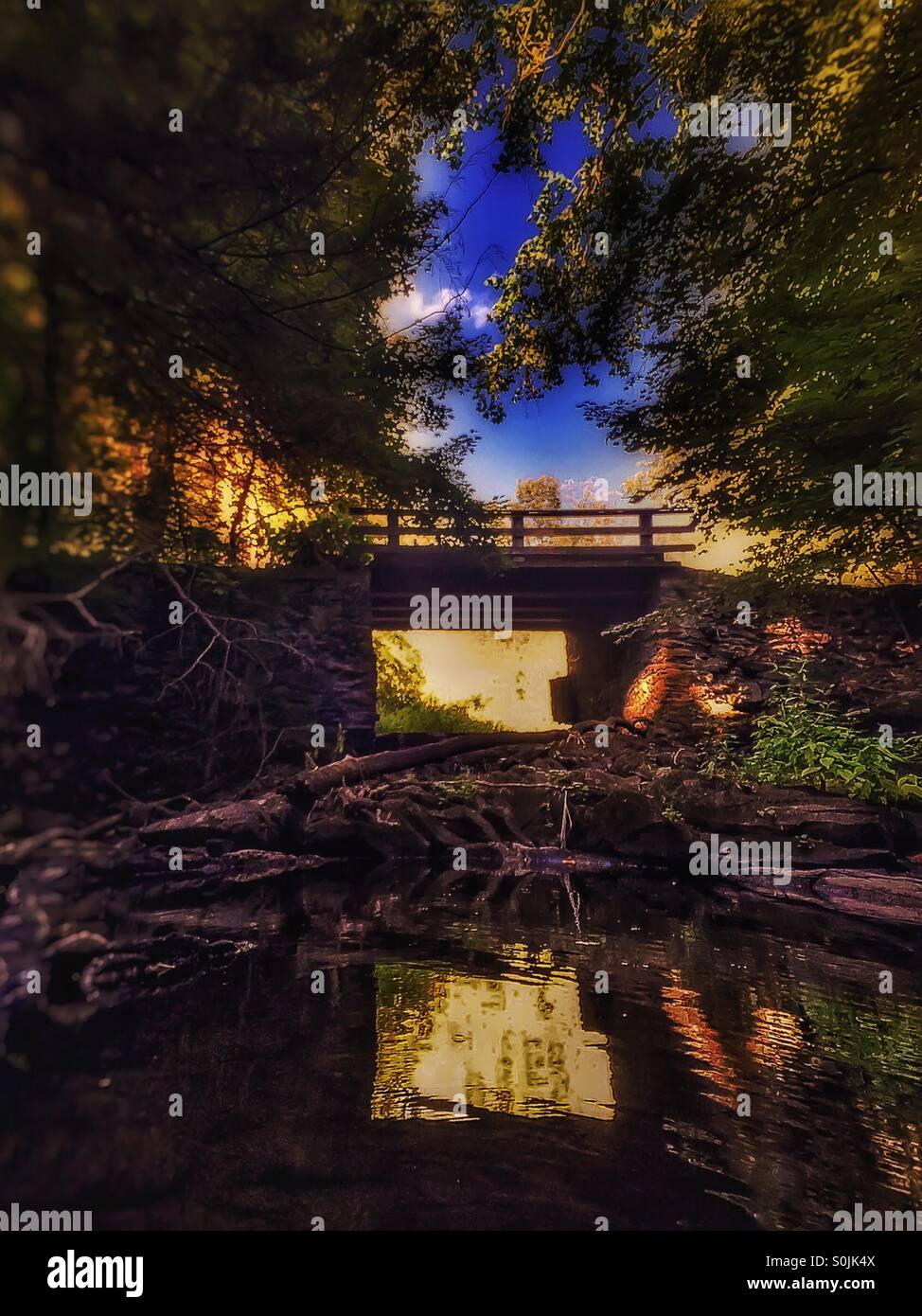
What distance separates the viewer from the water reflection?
1.95m

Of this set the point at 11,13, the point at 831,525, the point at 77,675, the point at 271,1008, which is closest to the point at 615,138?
the point at 831,525

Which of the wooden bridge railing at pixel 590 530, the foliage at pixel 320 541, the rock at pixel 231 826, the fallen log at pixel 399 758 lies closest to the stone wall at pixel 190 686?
the foliage at pixel 320 541

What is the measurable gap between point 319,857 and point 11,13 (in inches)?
252

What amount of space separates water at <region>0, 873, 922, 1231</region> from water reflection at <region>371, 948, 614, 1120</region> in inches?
0.5

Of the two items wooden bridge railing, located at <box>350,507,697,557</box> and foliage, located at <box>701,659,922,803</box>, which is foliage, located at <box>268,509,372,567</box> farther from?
foliage, located at <box>701,659,922,803</box>

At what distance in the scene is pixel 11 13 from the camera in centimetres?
173

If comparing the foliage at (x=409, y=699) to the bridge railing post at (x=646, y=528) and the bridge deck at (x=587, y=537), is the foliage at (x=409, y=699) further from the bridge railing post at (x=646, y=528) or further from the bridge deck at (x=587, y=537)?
the bridge railing post at (x=646, y=528)

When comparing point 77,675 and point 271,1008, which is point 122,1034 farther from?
point 77,675

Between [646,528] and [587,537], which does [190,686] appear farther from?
[646,528]

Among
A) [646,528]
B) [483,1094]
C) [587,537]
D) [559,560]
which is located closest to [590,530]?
[587,537]

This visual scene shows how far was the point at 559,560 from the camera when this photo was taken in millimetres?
11281

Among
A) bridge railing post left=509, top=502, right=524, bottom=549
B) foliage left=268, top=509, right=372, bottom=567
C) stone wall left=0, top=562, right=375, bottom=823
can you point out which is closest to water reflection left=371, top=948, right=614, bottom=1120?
stone wall left=0, top=562, right=375, bottom=823

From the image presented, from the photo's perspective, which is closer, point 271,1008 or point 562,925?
point 271,1008

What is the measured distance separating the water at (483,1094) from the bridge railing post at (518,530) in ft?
30.2
